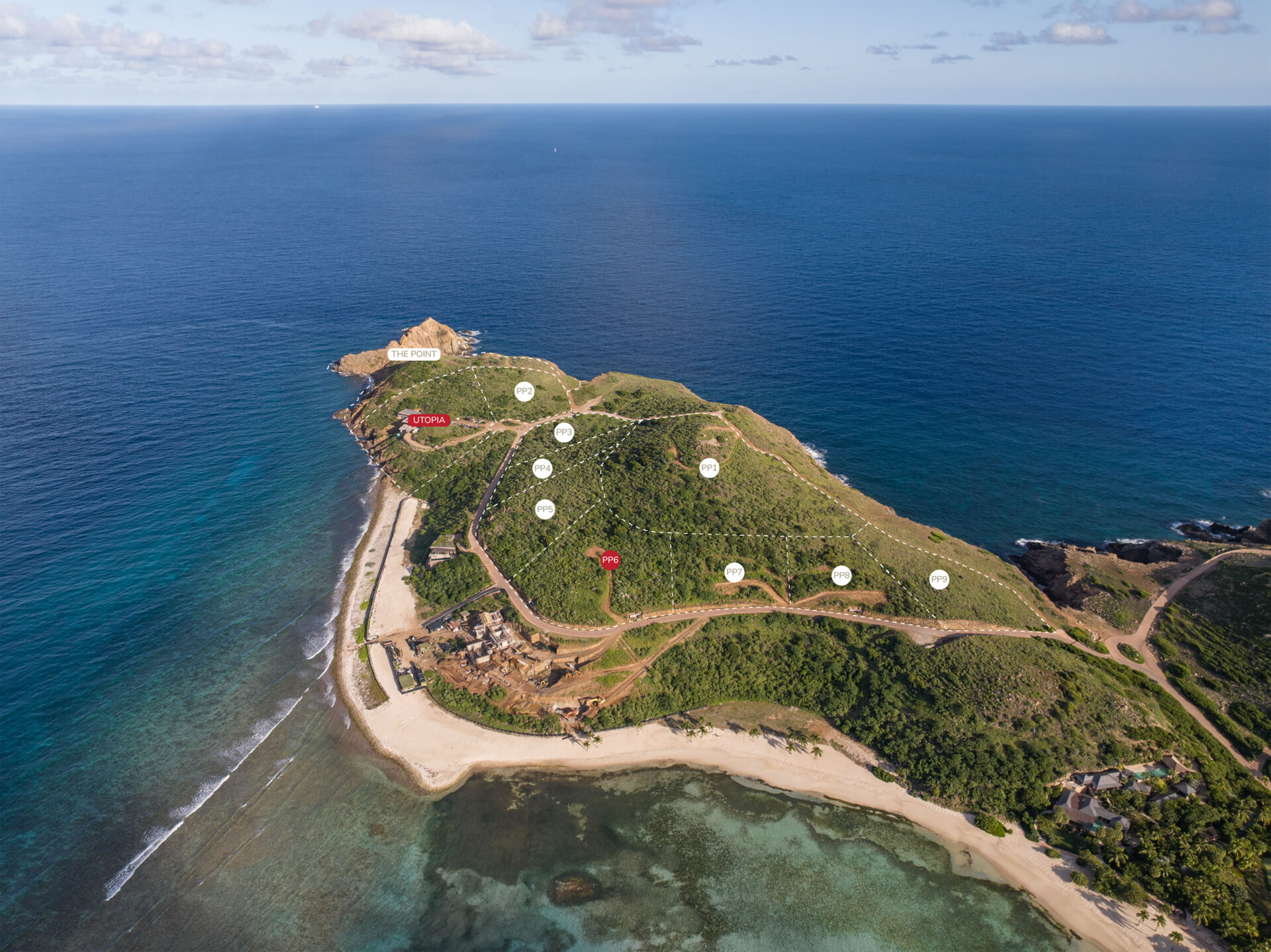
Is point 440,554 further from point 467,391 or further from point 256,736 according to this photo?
point 467,391

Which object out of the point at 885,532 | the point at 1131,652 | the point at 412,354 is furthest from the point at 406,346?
the point at 1131,652

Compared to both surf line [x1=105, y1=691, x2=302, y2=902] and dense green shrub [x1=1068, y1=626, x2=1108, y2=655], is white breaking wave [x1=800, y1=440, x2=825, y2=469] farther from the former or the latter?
surf line [x1=105, y1=691, x2=302, y2=902]

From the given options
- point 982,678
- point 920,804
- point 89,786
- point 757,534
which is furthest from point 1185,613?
point 89,786

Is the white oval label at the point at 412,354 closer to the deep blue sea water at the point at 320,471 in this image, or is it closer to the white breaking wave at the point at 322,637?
the deep blue sea water at the point at 320,471

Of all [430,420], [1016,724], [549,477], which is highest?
[549,477]

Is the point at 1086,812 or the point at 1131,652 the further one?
the point at 1131,652

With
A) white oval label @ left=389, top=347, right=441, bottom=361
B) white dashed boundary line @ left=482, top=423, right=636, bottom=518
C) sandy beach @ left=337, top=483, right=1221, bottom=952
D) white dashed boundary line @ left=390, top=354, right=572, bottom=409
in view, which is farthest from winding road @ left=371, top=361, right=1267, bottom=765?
white oval label @ left=389, top=347, right=441, bottom=361
